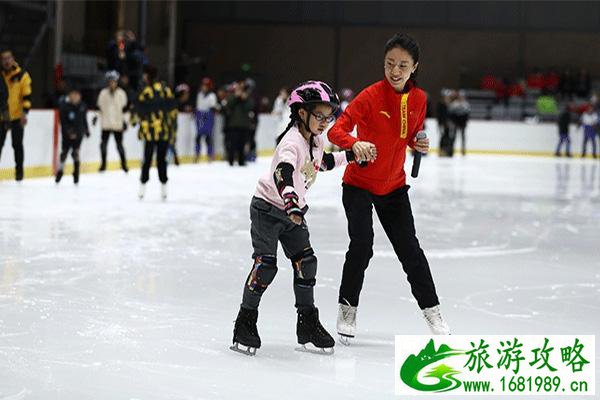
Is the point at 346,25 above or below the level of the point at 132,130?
above

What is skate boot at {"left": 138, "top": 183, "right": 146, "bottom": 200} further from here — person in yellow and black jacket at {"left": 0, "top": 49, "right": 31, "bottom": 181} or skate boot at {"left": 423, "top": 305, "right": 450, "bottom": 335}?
skate boot at {"left": 423, "top": 305, "right": 450, "bottom": 335}

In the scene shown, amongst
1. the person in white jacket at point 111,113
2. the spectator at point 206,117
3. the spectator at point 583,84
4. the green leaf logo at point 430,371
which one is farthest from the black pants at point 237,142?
the green leaf logo at point 430,371

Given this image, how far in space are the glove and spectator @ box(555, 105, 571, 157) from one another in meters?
23.3

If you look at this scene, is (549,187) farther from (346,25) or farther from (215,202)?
(346,25)

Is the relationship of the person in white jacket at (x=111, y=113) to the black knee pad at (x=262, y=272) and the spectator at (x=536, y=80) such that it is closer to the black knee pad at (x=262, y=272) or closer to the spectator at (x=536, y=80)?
the black knee pad at (x=262, y=272)

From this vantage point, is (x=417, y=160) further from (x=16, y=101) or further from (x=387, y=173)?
(x=16, y=101)

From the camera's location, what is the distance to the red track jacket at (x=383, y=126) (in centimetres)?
485

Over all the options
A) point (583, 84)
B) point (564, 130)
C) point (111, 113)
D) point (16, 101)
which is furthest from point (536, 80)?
point (16, 101)

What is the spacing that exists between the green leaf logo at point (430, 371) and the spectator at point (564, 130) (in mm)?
23481

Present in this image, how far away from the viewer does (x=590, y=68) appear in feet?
100

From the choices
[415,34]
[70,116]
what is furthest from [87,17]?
[70,116]

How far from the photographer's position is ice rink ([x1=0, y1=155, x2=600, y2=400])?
4.19 metres

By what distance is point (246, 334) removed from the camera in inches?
181

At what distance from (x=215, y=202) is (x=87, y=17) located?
45.2ft
